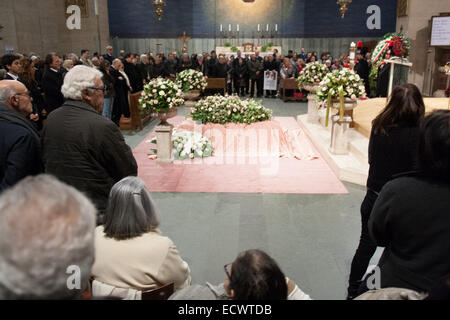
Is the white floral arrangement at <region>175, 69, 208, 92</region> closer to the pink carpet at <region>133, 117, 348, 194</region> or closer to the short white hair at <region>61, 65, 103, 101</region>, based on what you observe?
the pink carpet at <region>133, 117, 348, 194</region>

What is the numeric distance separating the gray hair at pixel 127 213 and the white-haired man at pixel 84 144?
50 cm

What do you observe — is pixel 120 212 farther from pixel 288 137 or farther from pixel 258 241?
pixel 288 137

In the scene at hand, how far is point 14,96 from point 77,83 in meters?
0.70

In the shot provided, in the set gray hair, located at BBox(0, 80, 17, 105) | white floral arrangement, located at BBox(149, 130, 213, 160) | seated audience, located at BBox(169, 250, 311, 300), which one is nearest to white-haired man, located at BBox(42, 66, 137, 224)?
gray hair, located at BBox(0, 80, 17, 105)

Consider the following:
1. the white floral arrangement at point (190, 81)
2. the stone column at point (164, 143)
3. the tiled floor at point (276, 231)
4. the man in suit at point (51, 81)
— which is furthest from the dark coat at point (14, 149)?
the white floral arrangement at point (190, 81)

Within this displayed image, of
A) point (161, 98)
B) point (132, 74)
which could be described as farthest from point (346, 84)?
point (132, 74)

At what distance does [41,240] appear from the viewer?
33.0 inches

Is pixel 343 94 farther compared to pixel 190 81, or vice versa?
pixel 190 81

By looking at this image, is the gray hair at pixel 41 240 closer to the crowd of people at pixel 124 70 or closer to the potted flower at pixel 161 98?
the crowd of people at pixel 124 70

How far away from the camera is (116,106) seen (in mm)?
8203

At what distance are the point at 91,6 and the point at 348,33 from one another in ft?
36.1

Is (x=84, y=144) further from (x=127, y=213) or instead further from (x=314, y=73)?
(x=314, y=73)

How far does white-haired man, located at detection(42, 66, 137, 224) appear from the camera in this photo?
237cm
